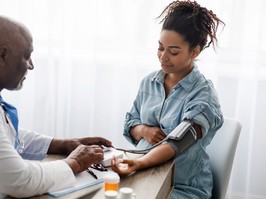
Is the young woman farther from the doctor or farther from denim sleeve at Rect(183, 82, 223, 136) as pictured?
the doctor

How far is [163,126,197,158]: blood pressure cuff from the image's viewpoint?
4.71 feet

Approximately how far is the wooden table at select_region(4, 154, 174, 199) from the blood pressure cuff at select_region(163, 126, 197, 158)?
0.05 metres

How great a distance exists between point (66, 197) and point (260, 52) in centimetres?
158

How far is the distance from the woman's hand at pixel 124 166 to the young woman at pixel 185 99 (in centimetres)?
29

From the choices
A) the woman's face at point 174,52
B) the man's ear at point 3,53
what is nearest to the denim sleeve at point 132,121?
the woman's face at point 174,52

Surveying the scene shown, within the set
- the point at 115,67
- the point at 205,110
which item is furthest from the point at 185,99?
the point at 115,67

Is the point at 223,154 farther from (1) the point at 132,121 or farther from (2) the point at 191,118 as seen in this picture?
(1) the point at 132,121

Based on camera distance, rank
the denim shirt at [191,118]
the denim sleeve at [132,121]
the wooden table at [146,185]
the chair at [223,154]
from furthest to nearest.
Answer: the denim sleeve at [132,121] → the chair at [223,154] → the denim shirt at [191,118] → the wooden table at [146,185]

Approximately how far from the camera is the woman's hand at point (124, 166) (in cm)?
129

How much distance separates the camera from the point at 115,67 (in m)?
2.54

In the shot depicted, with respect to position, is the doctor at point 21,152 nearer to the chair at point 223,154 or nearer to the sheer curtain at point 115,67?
the chair at point 223,154

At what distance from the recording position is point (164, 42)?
65.3 inches

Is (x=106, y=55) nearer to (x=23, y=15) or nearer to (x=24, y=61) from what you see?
(x=23, y=15)

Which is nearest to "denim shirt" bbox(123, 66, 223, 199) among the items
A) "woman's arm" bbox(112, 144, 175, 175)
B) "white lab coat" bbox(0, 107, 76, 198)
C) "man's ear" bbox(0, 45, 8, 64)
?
"woman's arm" bbox(112, 144, 175, 175)
